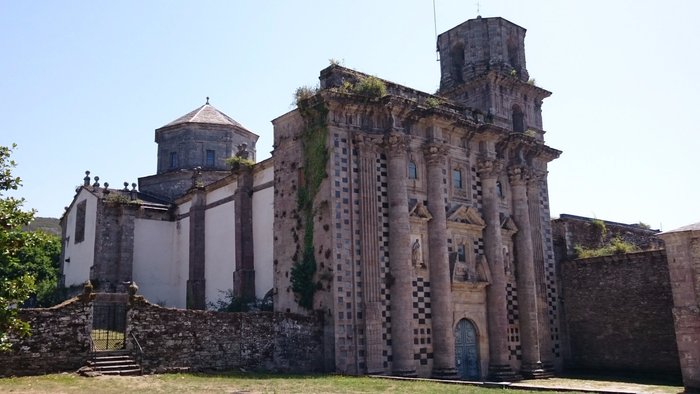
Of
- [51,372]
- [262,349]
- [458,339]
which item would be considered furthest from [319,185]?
[51,372]

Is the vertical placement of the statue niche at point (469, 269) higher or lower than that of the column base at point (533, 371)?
higher

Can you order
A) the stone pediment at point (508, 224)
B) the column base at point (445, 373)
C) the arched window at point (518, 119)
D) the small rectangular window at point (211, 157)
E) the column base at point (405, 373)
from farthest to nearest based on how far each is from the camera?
the small rectangular window at point (211, 157) < the arched window at point (518, 119) < the stone pediment at point (508, 224) < the column base at point (445, 373) < the column base at point (405, 373)

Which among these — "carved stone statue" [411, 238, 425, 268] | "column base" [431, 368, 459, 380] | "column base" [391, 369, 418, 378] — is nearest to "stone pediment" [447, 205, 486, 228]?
"carved stone statue" [411, 238, 425, 268]

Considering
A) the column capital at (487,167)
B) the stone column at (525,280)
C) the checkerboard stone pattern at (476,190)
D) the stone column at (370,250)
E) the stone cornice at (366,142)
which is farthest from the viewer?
the column capital at (487,167)

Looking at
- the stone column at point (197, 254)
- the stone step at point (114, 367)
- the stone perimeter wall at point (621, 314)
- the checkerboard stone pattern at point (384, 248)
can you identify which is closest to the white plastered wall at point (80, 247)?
the stone column at point (197, 254)

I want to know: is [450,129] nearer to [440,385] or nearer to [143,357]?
[440,385]

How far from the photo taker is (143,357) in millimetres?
19000

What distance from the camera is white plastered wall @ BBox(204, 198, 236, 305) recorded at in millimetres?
30438

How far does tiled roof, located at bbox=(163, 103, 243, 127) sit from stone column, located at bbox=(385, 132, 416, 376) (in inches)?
728

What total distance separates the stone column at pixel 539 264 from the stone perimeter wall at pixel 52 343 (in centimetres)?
1967

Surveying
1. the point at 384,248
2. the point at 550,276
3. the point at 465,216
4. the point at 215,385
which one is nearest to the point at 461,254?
the point at 465,216

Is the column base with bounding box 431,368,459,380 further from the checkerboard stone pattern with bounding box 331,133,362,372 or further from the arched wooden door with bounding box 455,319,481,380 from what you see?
the checkerboard stone pattern with bounding box 331,133,362,372

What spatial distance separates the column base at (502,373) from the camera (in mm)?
26375

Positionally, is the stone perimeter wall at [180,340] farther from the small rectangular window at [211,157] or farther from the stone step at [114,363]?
the small rectangular window at [211,157]
